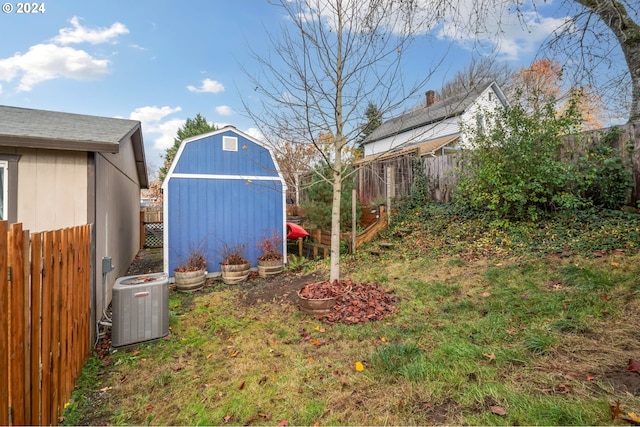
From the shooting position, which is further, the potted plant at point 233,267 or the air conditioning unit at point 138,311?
the potted plant at point 233,267

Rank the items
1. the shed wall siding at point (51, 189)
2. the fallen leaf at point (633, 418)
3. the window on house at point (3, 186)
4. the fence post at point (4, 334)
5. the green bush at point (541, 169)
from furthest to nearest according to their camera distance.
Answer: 1. the green bush at point (541, 169)
2. the shed wall siding at point (51, 189)
3. the window on house at point (3, 186)
4. the fallen leaf at point (633, 418)
5. the fence post at point (4, 334)

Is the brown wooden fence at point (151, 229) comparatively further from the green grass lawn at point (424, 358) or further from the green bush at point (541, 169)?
the green bush at point (541, 169)

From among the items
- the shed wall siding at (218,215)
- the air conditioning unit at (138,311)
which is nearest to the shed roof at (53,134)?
the air conditioning unit at (138,311)

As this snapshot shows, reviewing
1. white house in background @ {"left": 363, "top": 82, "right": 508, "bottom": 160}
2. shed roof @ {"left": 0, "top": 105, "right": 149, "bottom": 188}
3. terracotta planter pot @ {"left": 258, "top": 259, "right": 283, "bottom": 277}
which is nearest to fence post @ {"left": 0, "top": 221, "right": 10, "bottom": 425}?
shed roof @ {"left": 0, "top": 105, "right": 149, "bottom": 188}

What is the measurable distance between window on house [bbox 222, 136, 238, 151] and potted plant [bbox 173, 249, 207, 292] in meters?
2.55

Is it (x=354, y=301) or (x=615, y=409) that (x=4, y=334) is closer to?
(x=615, y=409)

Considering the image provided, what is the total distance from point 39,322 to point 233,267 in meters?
4.61

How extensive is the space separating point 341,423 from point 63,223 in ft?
13.9

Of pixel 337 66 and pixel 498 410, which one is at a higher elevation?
pixel 337 66

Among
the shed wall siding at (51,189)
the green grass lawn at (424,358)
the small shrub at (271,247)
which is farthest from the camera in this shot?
the small shrub at (271,247)

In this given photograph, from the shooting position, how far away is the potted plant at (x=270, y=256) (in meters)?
6.83

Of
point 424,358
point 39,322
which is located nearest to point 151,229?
point 39,322

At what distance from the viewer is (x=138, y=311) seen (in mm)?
3537

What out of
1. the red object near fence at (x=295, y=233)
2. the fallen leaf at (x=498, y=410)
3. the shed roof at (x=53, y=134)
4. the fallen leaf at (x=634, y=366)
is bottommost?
the fallen leaf at (x=498, y=410)
